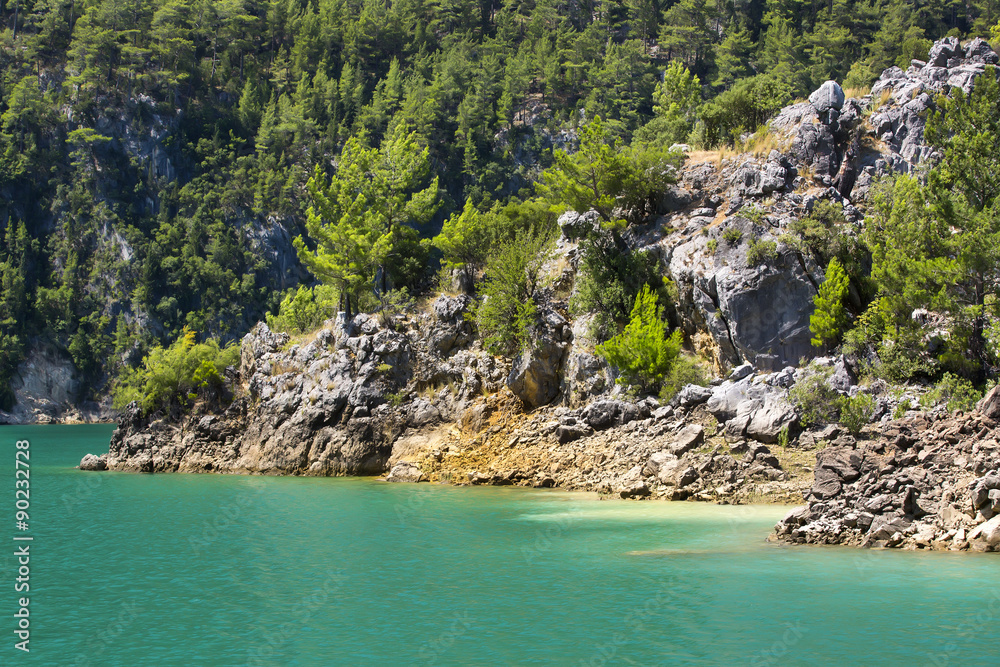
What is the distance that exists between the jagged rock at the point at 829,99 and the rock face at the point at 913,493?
2096 cm

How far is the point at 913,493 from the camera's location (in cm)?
2127

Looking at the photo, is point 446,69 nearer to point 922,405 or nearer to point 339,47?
point 339,47

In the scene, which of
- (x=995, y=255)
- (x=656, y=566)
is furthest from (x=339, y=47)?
(x=656, y=566)

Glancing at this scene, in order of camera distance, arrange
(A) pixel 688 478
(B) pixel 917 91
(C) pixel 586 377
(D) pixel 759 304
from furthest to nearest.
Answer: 1. (B) pixel 917 91
2. (C) pixel 586 377
3. (D) pixel 759 304
4. (A) pixel 688 478

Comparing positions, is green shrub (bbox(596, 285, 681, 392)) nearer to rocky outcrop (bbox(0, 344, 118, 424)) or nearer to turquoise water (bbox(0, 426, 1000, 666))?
turquoise water (bbox(0, 426, 1000, 666))

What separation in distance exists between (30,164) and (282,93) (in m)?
35.0

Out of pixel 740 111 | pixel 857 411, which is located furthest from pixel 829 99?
pixel 857 411

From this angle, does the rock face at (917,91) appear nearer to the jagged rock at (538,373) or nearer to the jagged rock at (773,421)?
the jagged rock at (773,421)

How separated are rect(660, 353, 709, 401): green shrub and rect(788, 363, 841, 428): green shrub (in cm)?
458

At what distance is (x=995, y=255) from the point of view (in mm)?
29703

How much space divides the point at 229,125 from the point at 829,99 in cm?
9601

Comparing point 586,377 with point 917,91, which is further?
point 917,91

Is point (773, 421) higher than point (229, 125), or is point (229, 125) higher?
point (229, 125)

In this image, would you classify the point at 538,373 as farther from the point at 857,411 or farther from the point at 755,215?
the point at 857,411
